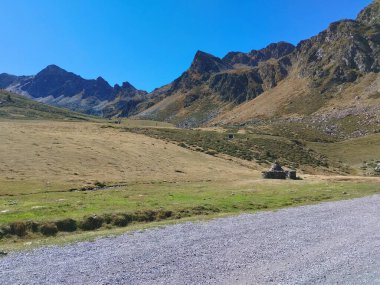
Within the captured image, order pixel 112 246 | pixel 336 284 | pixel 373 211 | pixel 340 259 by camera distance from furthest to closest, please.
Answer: pixel 373 211, pixel 112 246, pixel 340 259, pixel 336 284

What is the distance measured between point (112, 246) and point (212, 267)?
20.1 feet

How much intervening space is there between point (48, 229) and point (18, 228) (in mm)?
1780

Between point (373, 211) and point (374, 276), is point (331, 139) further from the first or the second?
point (374, 276)

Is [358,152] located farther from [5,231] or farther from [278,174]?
[5,231]

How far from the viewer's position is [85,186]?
51.3 meters

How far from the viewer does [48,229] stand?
2497 cm

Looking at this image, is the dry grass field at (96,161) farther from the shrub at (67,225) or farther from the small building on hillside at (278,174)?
the shrub at (67,225)

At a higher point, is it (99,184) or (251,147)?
(251,147)

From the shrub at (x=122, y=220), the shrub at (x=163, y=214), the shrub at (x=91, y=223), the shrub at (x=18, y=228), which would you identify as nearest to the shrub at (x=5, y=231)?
the shrub at (x=18, y=228)

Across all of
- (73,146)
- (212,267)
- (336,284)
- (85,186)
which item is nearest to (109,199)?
(85,186)

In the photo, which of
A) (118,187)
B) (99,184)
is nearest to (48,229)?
(118,187)

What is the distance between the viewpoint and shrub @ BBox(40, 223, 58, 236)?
81.3 feet

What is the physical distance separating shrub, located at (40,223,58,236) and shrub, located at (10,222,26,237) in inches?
42.4

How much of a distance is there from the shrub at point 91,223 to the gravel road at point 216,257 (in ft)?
14.8
